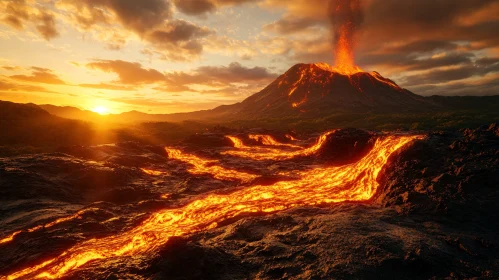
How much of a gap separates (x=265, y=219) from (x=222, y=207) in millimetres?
3805

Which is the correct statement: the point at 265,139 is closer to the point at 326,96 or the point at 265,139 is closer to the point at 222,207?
the point at 222,207

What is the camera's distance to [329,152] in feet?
83.3

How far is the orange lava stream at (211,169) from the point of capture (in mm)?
20453

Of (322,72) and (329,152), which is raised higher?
(322,72)

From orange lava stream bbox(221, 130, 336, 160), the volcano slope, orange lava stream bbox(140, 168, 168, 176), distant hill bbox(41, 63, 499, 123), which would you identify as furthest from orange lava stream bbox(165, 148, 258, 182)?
distant hill bbox(41, 63, 499, 123)

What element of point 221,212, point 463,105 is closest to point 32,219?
point 221,212

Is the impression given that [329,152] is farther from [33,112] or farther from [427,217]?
[33,112]

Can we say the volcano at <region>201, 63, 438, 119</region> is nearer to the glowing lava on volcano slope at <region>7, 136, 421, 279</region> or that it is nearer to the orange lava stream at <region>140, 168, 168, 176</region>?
the orange lava stream at <region>140, 168, 168, 176</region>

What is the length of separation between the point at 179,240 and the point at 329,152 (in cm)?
2017

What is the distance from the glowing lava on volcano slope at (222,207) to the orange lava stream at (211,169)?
3.88m

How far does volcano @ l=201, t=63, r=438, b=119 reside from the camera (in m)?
133

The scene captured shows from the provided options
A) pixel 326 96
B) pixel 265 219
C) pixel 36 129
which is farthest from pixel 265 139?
pixel 326 96

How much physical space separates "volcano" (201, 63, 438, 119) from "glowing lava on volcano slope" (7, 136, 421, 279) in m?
105

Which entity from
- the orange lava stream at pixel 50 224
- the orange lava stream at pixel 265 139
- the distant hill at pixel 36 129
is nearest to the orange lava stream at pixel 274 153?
the orange lava stream at pixel 265 139
